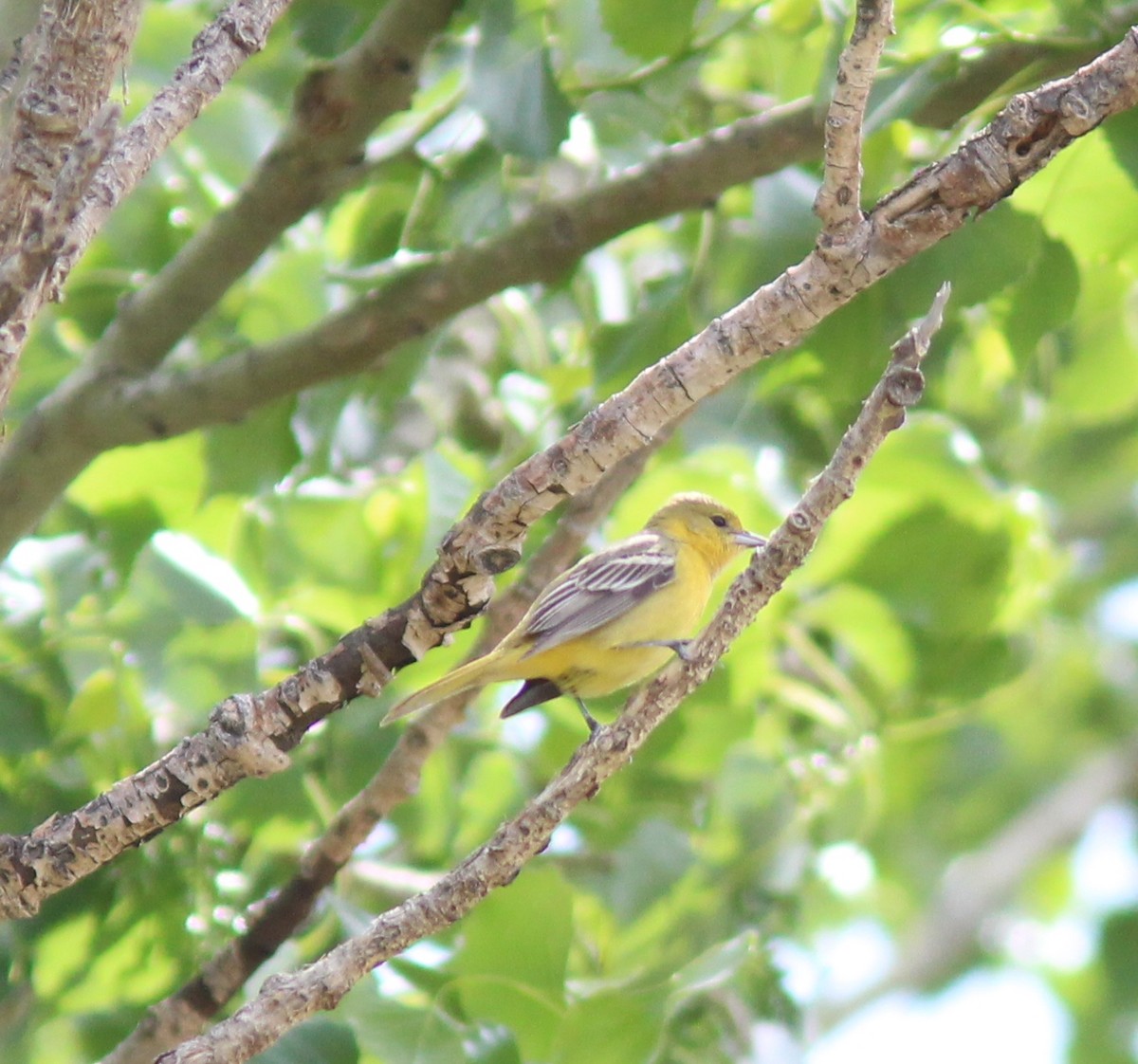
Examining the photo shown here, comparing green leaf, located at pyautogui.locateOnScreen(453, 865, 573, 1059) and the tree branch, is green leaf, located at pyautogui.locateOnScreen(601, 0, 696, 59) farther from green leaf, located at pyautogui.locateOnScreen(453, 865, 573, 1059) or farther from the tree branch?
green leaf, located at pyautogui.locateOnScreen(453, 865, 573, 1059)

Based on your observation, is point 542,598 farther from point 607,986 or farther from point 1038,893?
point 1038,893

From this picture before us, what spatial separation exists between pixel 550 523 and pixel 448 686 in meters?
0.92

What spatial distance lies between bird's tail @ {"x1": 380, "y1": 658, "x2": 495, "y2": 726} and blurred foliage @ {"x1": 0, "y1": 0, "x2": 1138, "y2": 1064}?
1.47ft

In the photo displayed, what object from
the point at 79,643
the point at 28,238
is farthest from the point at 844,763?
the point at 28,238

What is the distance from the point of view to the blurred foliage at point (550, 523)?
3625 millimetres

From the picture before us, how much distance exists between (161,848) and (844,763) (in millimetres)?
2398

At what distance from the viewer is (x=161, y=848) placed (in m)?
3.76

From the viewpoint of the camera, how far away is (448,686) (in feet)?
12.1

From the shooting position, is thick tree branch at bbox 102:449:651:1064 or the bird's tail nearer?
thick tree branch at bbox 102:449:651:1064

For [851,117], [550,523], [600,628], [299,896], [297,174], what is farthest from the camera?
[550,523]

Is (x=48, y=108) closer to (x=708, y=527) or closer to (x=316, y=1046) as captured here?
(x=316, y=1046)

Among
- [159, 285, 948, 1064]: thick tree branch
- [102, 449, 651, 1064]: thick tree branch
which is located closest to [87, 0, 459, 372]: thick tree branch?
[102, 449, 651, 1064]: thick tree branch

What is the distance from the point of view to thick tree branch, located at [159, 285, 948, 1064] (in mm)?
2389

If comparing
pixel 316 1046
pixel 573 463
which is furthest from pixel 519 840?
pixel 316 1046
